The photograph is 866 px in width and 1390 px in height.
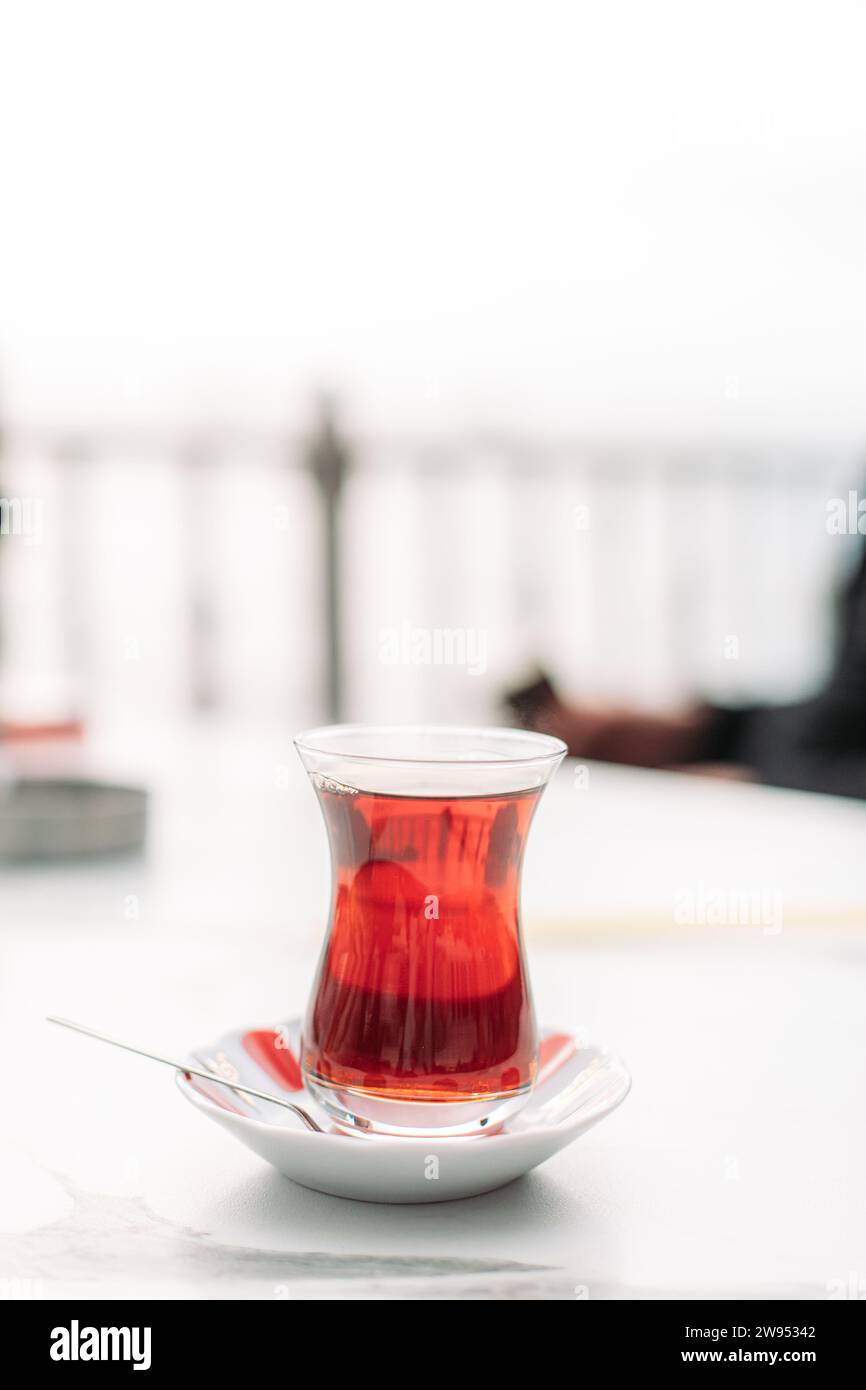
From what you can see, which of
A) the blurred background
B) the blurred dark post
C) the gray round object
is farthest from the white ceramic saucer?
the blurred dark post

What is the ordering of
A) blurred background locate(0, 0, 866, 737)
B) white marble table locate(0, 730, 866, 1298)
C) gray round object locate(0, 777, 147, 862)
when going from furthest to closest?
blurred background locate(0, 0, 866, 737) < gray round object locate(0, 777, 147, 862) < white marble table locate(0, 730, 866, 1298)

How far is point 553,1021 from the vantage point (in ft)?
1.63

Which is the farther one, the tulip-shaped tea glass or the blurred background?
the blurred background

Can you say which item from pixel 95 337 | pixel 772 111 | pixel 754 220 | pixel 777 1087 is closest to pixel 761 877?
pixel 777 1087

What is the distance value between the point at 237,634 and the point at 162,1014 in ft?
9.38

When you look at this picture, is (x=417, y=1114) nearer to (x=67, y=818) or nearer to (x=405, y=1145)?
(x=405, y=1145)

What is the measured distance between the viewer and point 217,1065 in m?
0.38

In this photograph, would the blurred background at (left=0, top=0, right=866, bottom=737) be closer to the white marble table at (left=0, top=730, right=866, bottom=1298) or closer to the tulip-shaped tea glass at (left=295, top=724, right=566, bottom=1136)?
the white marble table at (left=0, top=730, right=866, bottom=1298)

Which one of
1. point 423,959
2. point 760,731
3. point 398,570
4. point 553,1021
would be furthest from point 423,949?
point 398,570

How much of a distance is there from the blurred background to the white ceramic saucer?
256cm

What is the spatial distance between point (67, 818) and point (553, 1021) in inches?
16.6

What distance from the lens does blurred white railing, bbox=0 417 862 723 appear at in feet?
10.1

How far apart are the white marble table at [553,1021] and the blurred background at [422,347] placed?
2.19 m
